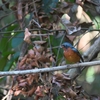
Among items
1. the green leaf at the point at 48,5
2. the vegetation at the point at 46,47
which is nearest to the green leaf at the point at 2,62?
the vegetation at the point at 46,47

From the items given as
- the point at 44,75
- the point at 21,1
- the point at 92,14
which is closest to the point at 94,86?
the point at 92,14

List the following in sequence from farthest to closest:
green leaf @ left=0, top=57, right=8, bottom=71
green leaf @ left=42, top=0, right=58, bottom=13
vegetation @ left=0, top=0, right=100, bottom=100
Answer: green leaf @ left=0, top=57, right=8, bottom=71 → green leaf @ left=42, top=0, right=58, bottom=13 → vegetation @ left=0, top=0, right=100, bottom=100

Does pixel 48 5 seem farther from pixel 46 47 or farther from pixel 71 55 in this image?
pixel 46 47

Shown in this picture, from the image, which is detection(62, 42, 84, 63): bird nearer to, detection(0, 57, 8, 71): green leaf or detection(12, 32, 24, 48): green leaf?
detection(12, 32, 24, 48): green leaf

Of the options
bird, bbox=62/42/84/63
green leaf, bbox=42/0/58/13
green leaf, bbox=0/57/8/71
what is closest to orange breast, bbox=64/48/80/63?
bird, bbox=62/42/84/63

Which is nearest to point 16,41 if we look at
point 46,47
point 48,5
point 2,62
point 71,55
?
point 2,62

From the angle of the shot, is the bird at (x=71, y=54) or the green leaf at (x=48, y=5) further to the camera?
the green leaf at (x=48, y=5)

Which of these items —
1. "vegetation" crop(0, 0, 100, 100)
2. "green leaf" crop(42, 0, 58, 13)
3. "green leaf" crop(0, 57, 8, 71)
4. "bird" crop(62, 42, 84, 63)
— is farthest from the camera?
"green leaf" crop(0, 57, 8, 71)

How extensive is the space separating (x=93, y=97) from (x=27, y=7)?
889 mm

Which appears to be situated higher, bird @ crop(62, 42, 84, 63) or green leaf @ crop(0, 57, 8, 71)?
bird @ crop(62, 42, 84, 63)

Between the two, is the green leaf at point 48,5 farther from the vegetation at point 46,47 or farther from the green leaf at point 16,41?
the green leaf at point 16,41

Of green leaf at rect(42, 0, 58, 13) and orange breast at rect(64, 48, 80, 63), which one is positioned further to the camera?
green leaf at rect(42, 0, 58, 13)

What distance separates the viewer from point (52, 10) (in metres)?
3.18

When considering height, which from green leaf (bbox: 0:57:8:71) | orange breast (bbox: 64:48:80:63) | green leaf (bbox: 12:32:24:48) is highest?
orange breast (bbox: 64:48:80:63)
